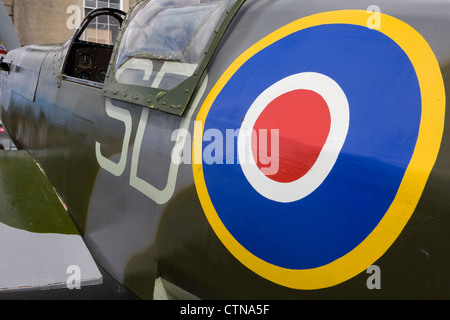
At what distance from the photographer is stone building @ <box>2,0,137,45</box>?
19203 mm

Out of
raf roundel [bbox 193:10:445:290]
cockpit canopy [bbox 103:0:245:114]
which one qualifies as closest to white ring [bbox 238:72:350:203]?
raf roundel [bbox 193:10:445:290]

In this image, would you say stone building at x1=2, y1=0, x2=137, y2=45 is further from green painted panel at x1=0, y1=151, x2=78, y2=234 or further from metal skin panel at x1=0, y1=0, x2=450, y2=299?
metal skin panel at x1=0, y1=0, x2=450, y2=299

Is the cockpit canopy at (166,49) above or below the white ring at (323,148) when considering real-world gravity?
above

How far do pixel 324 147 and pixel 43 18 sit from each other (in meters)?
21.1

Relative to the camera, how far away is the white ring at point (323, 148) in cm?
123

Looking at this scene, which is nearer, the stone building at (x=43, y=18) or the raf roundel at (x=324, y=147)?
the raf roundel at (x=324, y=147)

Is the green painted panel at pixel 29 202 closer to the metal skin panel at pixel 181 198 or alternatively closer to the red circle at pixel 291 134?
the metal skin panel at pixel 181 198

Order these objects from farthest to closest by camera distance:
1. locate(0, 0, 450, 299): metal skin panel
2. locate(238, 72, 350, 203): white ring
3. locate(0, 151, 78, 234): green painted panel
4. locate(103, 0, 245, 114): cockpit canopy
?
locate(0, 151, 78, 234): green painted panel, locate(103, 0, 245, 114): cockpit canopy, locate(238, 72, 350, 203): white ring, locate(0, 0, 450, 299): metal skin panel

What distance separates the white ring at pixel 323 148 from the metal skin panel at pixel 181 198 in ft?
0.27

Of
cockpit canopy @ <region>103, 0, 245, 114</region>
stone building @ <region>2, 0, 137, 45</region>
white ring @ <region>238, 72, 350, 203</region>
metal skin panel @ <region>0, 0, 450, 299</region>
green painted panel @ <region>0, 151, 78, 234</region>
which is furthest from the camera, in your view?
stone building @ <region>2, 0, 137, 45</region>

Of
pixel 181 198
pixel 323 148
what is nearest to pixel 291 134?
pixel 323 148

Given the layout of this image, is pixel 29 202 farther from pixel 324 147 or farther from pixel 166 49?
pixel 324 147

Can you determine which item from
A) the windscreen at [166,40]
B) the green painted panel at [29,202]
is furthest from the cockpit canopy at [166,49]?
the green painted panel at [29,202]
